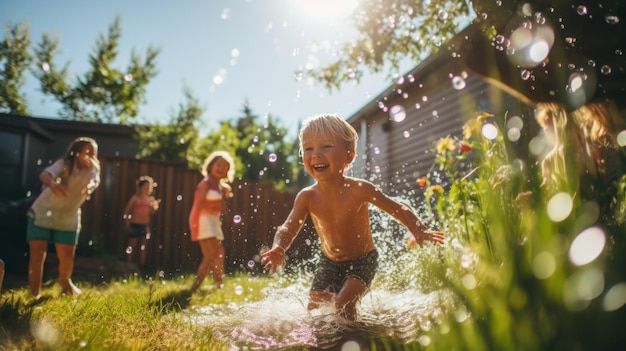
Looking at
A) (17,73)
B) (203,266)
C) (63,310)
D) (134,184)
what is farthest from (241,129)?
(63,310)

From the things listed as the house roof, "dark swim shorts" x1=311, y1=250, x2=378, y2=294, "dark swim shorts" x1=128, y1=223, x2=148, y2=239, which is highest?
the house roof

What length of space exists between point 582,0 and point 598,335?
2480mm

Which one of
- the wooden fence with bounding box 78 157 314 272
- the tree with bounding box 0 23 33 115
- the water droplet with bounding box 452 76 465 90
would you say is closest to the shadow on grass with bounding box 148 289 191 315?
the wooden fence with bounding box 78 157 314 272

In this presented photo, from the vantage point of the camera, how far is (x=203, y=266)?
18.6 feet

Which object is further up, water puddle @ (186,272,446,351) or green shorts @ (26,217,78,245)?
green shorts @ (26,217,78,245)

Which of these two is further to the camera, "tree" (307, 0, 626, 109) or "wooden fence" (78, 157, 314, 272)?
"wooden fence" (78, 157, 314, 272)

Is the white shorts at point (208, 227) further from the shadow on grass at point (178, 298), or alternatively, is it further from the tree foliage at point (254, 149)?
the tree foliage at point (254, 149)

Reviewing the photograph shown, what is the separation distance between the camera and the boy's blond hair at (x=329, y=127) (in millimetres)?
3217

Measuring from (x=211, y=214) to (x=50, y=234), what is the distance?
1880mm

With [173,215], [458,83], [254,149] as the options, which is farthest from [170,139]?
[254,149]

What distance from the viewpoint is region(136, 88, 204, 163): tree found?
18.7 meters

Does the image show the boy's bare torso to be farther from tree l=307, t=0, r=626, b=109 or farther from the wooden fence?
the wooden fence

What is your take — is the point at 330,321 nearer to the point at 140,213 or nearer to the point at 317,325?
the point at 317,325

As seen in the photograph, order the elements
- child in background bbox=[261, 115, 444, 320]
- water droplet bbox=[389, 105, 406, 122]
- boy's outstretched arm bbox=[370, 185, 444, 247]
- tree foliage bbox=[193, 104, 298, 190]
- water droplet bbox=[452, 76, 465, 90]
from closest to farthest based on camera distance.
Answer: boy's outstretched arm bbox=[370, 185, 444, 247] → child in background bbox=[261, 115, 444, 320] → water droplet bbox=[452, 76, 465, 90] → water droplet bbox=[389, 105, 406, 122] → tree foliage bbox=[193, 104, 298, 190]
